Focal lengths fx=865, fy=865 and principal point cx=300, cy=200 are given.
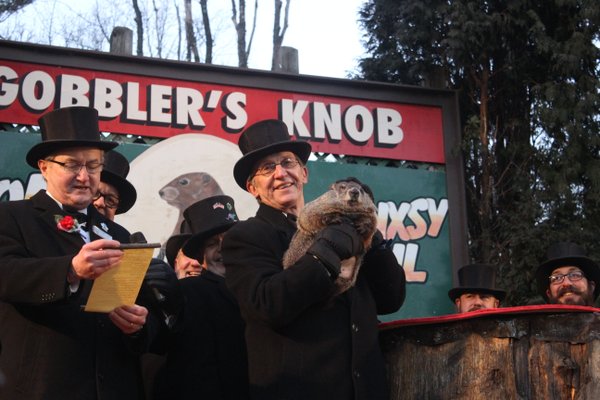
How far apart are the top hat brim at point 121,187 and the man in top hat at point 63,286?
152 centimetres

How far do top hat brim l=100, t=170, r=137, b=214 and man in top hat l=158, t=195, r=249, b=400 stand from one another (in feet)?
4.00

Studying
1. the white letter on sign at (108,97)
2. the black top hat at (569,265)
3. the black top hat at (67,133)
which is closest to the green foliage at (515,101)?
the black top hat at (569,265)

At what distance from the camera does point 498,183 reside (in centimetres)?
853

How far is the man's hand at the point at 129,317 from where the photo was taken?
3.07 metres

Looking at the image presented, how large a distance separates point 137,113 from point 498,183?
3558 millimetres

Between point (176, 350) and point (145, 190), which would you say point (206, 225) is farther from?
point (145, 190)

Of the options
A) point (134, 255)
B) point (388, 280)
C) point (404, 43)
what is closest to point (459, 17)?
point (404, 43)

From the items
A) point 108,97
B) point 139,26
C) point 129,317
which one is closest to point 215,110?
point 108,97

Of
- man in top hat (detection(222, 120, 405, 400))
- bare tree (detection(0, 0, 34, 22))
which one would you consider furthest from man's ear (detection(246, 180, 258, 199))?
bare tree (detection(0, 0, 34, 22))

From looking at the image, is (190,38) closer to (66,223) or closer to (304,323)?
(66,223)

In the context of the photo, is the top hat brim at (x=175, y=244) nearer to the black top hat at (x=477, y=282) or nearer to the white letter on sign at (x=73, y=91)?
A: the black top hat at (x=477, y=282)

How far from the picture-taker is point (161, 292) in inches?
131

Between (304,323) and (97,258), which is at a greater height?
(97,258)

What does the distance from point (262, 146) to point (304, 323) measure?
1008 mm
